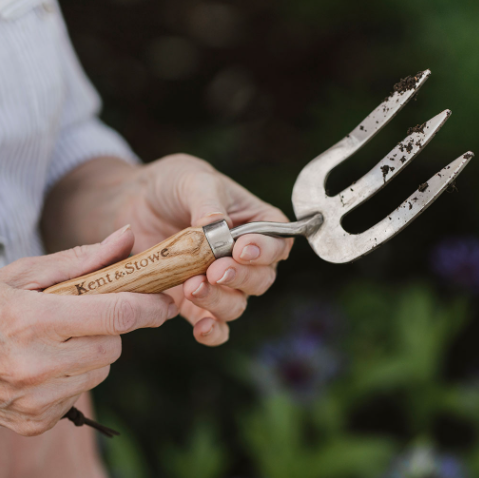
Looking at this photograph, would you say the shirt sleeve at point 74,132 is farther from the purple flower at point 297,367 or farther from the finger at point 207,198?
the purple flower at point 297,367

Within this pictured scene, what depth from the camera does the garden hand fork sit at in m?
0.76

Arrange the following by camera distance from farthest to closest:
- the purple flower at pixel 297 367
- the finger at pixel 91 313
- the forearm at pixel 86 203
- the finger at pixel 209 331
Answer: the purple flower at pixel 297 367
the forearm at pixel 86 203
the finger at pixel 209 331
the finger at pixel 91 313

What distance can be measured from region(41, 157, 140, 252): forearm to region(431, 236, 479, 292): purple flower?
48.9 inches

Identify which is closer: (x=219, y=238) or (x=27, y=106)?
(x=219, y=238)

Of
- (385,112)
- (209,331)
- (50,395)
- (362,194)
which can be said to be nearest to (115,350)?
(50,395)

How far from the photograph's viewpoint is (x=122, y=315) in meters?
0.71

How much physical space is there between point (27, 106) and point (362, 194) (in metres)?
0.69

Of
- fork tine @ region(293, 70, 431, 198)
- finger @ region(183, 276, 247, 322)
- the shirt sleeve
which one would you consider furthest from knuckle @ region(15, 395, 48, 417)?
the shirt sleeve

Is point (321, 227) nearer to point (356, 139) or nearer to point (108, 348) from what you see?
point (356, 139)

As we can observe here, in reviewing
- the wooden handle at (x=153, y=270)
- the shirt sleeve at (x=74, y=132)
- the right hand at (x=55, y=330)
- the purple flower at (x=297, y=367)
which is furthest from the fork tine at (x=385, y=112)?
the purple flower at (x=297, y=367)

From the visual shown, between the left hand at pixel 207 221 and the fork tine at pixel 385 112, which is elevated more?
the fork tine at pixel 385 112

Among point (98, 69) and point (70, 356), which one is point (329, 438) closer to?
point (70, 356)

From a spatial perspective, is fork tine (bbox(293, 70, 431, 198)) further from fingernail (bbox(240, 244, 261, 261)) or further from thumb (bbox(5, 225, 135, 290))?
thumb (bbox(5, 225, 135, 290))

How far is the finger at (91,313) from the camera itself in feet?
2.26
